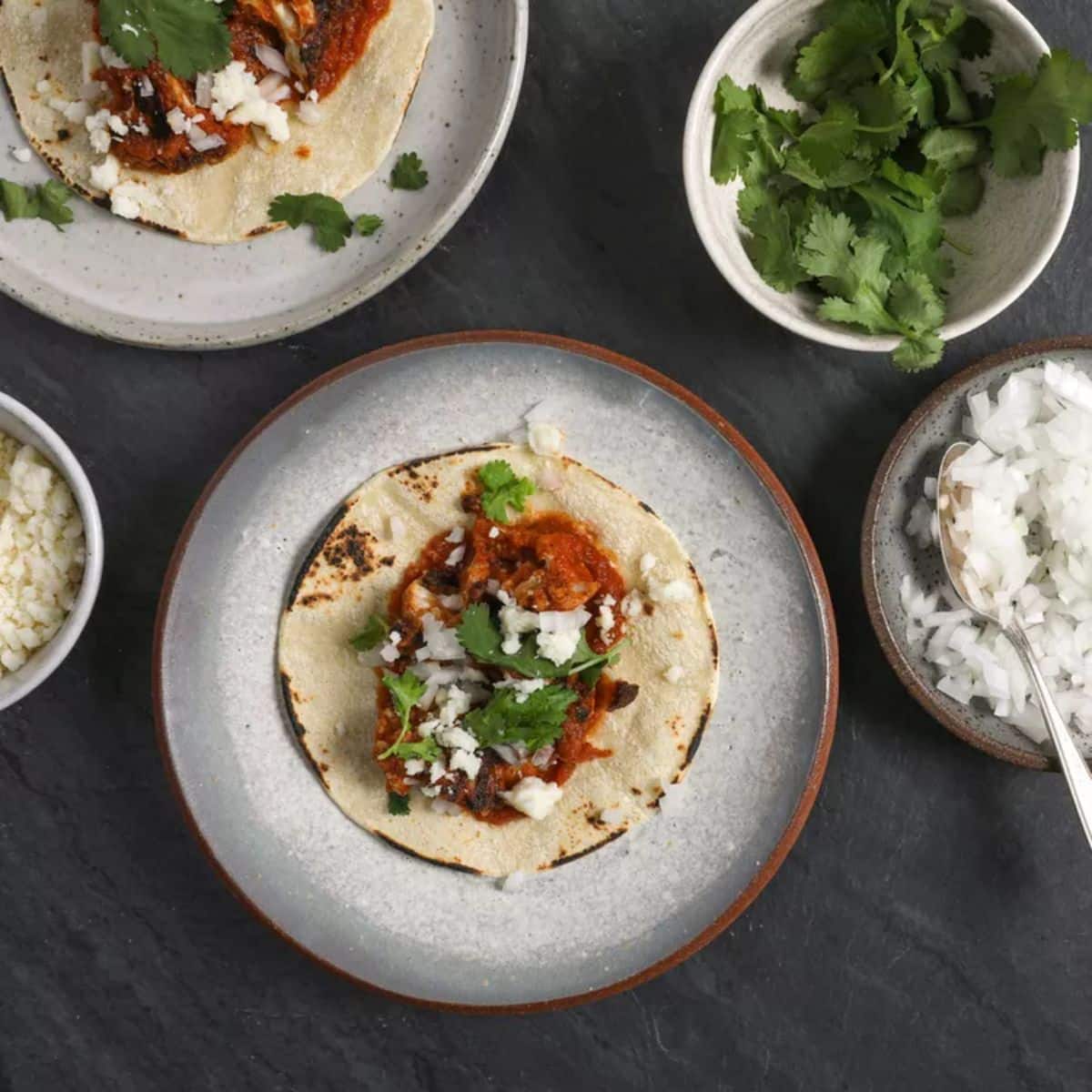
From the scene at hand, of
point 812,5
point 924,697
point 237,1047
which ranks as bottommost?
point 237,1047

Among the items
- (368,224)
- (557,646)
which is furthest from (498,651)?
(368,224)

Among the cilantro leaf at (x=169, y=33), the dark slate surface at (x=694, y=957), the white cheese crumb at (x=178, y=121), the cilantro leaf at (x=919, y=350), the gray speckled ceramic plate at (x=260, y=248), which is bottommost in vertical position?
the dark slate surface at (x=694, y=957)

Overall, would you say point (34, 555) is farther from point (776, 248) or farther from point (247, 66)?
point (776, 248)

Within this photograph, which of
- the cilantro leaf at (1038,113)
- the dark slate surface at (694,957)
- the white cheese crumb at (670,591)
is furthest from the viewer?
the dark slate surface at (694,957)

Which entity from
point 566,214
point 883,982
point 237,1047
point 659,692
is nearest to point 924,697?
point 659,692

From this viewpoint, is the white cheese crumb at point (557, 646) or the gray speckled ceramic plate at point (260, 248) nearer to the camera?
the white cheese crumb at point (557, 646)

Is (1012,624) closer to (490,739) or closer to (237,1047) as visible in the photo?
(490,739)

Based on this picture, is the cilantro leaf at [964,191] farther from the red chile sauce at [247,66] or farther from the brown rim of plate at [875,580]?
the red chile sauce at [247,66]

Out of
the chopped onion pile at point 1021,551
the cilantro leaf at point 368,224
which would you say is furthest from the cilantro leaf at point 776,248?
the cilantro leaf at point 368,224
